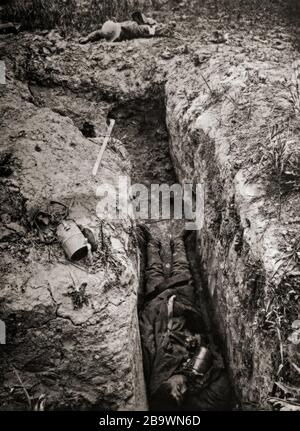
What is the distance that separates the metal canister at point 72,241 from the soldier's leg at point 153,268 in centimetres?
90

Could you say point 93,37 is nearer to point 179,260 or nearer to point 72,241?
point 179,260

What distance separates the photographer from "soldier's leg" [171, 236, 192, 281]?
10.5ft

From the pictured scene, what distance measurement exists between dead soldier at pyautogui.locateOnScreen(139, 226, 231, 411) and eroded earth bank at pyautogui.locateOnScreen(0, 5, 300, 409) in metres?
0.12

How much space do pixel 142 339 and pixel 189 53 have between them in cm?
324

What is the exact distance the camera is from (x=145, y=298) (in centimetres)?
304

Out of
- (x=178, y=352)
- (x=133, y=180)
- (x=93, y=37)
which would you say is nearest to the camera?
(x=178, y=352)

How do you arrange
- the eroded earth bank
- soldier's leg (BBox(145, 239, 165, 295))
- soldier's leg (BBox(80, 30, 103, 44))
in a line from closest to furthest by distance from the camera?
the eroded earth bank < soldier's leg (BBox(145, 239, 165, 295)) < soldier's leg (BBox(80, 30, 103, 44))

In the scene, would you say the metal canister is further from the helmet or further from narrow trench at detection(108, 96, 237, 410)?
the helmet

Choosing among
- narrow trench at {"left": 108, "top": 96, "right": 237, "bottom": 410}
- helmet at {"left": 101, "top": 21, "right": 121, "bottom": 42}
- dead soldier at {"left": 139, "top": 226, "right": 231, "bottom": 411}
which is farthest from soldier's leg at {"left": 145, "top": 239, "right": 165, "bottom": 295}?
helmet at {"left": 101, "top": 21, "right": 121, "bottom": 42}

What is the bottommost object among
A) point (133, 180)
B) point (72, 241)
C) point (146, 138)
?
point (72, 241)

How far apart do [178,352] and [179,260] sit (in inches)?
38.6

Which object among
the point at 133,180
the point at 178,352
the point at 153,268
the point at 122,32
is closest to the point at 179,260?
the point at 153,268

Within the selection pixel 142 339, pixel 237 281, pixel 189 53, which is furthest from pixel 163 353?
pixel 189 53

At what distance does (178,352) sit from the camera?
2533 mm
